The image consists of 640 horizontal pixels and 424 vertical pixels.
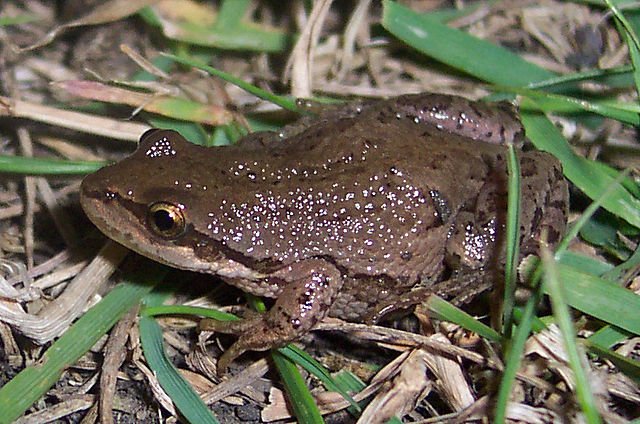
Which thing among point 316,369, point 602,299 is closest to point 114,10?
point 316,369

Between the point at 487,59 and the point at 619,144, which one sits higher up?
the point at 487,59

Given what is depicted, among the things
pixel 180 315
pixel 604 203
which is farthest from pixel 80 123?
pixel 604 203

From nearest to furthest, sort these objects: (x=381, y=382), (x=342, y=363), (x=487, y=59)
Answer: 1. (x=381, y=382)
2. (x=342, y=363)
3. (x=487, y=59)

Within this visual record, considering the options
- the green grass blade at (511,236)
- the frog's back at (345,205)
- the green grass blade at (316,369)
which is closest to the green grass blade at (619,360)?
the green grass blade at (511,236)

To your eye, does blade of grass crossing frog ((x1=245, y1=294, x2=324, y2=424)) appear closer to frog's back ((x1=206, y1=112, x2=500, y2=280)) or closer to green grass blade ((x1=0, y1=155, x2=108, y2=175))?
frog's back ((x1=206, y1=112, x2=500, y2=280))

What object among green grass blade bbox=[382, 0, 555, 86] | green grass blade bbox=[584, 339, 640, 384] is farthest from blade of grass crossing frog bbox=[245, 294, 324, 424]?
green grass blade bbox=[382, 0, 555, 86]

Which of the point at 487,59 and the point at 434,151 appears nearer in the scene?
the point at 434,151

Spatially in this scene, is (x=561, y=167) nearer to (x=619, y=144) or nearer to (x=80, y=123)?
(x=619, y=144)
